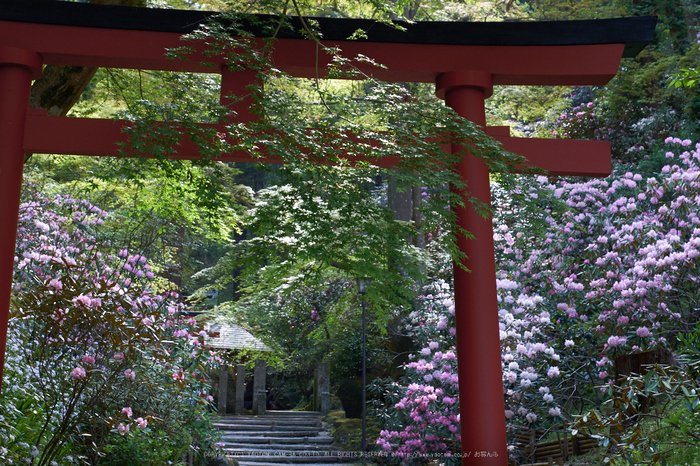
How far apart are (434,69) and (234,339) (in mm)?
8338

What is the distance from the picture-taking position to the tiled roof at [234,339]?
419 inches

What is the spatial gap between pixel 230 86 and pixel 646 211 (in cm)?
522

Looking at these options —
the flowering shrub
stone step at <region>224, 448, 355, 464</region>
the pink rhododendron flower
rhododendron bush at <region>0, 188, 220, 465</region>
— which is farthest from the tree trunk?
stone step at <region>224, 448, 355, 464</region>

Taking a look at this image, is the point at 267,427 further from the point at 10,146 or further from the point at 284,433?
the point at 10,146

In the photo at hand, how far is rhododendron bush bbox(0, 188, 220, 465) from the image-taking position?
12.9ft

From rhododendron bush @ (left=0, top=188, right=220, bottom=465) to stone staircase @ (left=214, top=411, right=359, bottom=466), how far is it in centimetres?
245

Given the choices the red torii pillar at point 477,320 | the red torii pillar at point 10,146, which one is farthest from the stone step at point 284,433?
the red torii pillar at point 10,146

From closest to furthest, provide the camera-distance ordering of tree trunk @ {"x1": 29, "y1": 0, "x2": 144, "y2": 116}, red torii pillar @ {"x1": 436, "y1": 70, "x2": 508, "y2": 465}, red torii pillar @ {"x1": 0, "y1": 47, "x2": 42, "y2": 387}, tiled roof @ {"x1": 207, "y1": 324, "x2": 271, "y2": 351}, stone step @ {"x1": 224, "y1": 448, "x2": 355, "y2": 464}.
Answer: red torii pillar @ {"x1": 0, "y1": 47, "x2": 42, "y2": 387}
red torii pillar @ {"x1": 436, "y1": 70, "x2": 508, "y2": 465}
tree trunk @ {"x1": 29, "y1": 0, "x2": 144, "y2": 116}
stone step @ {"x1": 224, "y1": 448, "x2": 355, "y2": 464}
tiled roof @ {"x1": 207, "y1": 324, "x2": 271, "y2": 351}

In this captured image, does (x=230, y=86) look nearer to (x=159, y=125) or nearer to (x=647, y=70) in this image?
(x=159, y=125)

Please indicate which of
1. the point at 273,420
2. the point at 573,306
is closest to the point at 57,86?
the point at 573,306

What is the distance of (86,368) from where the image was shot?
4.01 m

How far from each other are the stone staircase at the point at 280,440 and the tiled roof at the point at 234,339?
147 centimetres

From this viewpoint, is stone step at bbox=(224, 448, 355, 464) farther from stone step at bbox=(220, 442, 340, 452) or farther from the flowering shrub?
the flowering shrub

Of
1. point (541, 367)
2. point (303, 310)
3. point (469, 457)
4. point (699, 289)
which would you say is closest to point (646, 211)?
point (699, 289)
